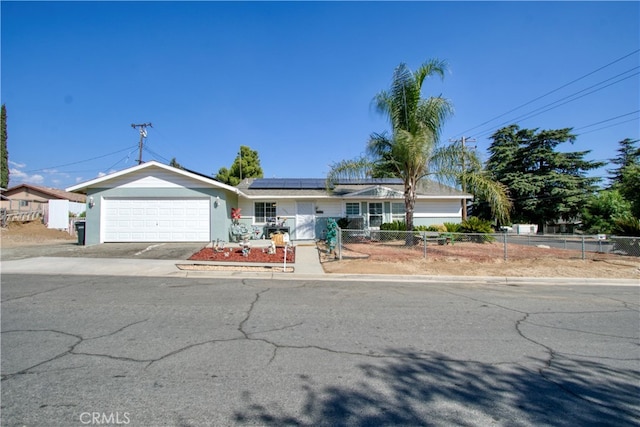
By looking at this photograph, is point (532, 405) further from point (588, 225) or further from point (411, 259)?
point (588, 225)

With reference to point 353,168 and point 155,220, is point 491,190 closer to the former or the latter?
point 353,168

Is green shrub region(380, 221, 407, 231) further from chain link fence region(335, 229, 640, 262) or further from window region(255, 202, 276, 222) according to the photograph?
window region(255, 202, 276, 222)

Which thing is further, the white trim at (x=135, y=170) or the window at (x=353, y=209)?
the window at (x=353, y=209)

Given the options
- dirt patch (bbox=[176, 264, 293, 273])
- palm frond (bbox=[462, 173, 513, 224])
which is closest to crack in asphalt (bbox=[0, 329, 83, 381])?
dirt patch (bbox=[176, 264, 293, 273])

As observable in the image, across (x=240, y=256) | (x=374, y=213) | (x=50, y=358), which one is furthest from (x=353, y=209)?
(x=50, y=358)

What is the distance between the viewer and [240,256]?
500 inches

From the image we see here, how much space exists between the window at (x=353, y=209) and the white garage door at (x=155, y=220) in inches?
322

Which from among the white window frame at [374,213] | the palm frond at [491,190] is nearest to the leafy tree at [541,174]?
the white window frame at [374,213]

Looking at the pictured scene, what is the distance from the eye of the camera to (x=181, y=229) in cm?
1659

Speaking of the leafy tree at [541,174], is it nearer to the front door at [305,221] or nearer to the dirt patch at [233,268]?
the front door at [305,221]

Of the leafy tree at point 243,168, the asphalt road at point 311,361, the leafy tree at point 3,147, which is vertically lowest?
the asphalt road at point 311,361

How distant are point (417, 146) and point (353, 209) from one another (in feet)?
21.4

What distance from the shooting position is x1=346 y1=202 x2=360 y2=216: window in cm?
2033

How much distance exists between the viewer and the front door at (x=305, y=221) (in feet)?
63.9
